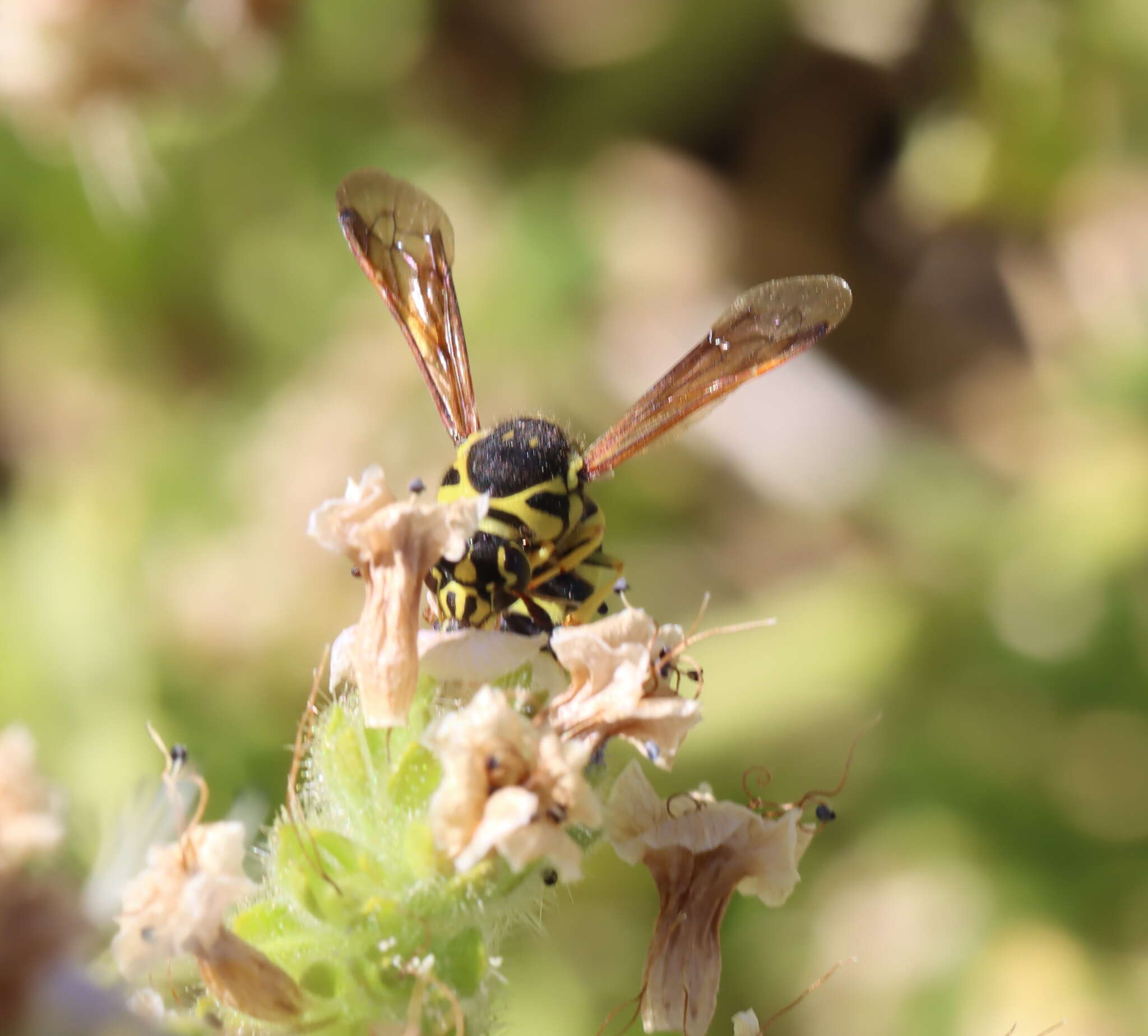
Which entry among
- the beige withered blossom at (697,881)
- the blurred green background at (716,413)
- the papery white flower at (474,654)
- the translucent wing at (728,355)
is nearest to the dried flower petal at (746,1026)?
the beige withered blossom at (697,881)

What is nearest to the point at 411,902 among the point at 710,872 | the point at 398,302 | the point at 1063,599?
the point at 710,872

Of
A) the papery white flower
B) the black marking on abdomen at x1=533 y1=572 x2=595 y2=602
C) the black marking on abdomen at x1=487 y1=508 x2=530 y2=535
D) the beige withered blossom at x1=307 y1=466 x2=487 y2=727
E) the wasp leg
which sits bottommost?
the black marking on abdomen at x1=533 y1=572 x2=595 y2=602

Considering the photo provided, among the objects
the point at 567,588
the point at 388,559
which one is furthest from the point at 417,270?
the point at 388,559

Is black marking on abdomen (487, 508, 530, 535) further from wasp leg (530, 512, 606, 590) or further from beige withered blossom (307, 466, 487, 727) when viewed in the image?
beige withered blossom (307, 466, 487, 727)

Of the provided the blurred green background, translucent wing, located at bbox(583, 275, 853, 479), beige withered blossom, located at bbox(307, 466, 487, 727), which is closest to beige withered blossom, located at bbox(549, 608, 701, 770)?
beige withered blossom, located at bbox(307, 466, 487, 727)

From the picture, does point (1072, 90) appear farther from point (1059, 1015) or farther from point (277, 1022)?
point (277, 1022)

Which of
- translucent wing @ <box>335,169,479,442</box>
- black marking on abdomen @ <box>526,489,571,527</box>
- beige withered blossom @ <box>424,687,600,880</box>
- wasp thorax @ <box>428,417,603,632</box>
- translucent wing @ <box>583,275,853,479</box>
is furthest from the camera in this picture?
translucent wing @ <box>335,169,479,442</box>
